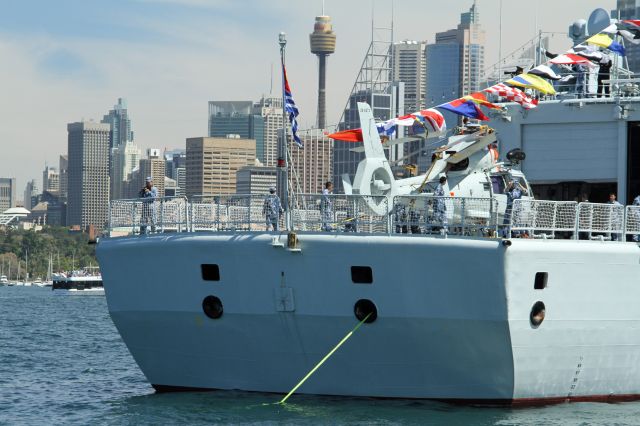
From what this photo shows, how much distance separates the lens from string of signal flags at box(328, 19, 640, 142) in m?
28.7

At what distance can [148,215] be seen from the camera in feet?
88.5

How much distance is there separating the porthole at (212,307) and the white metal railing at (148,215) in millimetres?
1715

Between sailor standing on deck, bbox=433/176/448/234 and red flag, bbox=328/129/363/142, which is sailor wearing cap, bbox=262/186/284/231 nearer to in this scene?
sailor standing on deck, bbox=433/176/448/234

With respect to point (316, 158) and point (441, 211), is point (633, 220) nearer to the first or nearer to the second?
point (441, 211)

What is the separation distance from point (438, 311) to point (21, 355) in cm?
2220

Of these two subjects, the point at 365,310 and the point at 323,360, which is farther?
the point at 323,360

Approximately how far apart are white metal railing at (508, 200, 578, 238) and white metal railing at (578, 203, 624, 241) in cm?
22

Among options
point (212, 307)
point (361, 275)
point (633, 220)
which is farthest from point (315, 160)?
point (361, 275)

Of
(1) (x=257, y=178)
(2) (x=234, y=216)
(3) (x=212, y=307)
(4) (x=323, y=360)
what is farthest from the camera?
(1) (x=257, y=178)

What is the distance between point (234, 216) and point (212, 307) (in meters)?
1.89

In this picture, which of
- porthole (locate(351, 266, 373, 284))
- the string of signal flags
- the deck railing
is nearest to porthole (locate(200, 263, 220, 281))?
the deck railing

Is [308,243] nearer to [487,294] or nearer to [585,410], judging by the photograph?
[487,294]

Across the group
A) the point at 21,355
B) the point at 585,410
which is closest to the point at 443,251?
the point at 585,410

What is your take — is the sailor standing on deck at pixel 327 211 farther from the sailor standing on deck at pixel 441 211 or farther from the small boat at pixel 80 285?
the small boat at pixel 80 285
